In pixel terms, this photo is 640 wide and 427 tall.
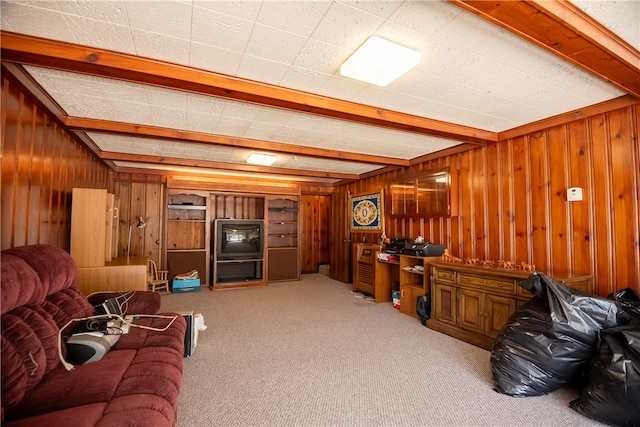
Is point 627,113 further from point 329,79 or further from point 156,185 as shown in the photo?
point 156,185

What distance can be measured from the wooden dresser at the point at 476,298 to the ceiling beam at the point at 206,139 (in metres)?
1.96

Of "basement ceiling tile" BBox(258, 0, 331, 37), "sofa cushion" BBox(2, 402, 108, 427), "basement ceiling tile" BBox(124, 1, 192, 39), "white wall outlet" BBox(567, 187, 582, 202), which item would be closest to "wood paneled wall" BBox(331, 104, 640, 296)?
"white wall outlet" BBox(567, 187, 582, 202)

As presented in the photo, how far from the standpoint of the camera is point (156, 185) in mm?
5969

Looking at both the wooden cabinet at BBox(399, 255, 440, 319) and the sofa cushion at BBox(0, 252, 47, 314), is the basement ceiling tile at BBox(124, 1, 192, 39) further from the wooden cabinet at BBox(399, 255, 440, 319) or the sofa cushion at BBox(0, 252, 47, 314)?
the wooden cabinet at BBox(399, 255, 440, 319)

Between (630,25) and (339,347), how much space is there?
313 centimetres

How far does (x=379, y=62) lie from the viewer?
6.42 ft

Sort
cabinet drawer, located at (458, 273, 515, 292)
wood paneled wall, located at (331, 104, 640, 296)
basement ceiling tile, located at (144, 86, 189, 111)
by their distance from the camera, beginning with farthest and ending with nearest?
cabinet drawer, located at (458, 273, 515, 292) < wood paneled wall, located at (331, 104, 640, 296) < basement ceiling tile, located at (144, 86, 189, 111)

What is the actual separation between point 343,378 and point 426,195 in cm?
301

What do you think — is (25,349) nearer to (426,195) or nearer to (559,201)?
(559,201)

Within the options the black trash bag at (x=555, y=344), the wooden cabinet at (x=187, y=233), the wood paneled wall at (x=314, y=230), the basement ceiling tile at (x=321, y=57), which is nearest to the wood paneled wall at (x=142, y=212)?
the wooden cabinet at (x=187, y=233)

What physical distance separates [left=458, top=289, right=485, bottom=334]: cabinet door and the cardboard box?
4.58m

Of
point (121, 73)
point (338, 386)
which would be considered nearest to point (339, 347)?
point (338, 386)

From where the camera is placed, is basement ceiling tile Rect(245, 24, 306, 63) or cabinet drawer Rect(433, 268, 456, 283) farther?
cabinet drawer Rect(433, 268, 456, 283)

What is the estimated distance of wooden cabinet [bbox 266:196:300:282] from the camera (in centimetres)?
666
